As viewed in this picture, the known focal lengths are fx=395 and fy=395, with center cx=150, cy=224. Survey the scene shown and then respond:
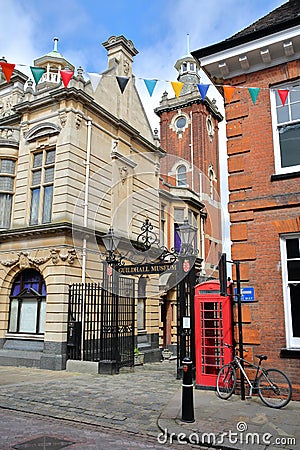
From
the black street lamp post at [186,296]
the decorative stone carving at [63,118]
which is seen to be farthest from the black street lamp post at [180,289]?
the decorative stone carving at [63,118]

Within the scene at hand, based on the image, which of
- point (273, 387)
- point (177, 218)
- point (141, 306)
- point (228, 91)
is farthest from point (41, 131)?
point (273, 387)

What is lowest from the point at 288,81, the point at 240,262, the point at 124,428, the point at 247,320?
the point at 124,428

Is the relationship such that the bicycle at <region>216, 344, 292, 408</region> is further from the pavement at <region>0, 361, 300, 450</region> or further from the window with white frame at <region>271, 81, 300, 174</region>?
the window with white frame at <region>271, 81, 300, 174</region>

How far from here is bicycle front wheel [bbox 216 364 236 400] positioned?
8.49m

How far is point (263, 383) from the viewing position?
8.32 meters

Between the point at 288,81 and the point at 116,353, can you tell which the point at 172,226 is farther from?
the point at 288,81

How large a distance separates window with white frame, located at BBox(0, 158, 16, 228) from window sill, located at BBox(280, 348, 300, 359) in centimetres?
1225

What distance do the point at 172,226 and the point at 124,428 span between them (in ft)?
58.5

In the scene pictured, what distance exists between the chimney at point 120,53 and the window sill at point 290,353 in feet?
50.2

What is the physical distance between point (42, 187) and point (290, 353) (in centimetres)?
1135

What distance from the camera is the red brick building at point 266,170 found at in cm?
854

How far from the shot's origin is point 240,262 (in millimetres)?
9164

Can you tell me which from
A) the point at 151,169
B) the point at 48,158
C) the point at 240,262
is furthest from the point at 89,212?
the point at 240,262

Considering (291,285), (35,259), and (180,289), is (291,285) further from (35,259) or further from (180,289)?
(35,259)
